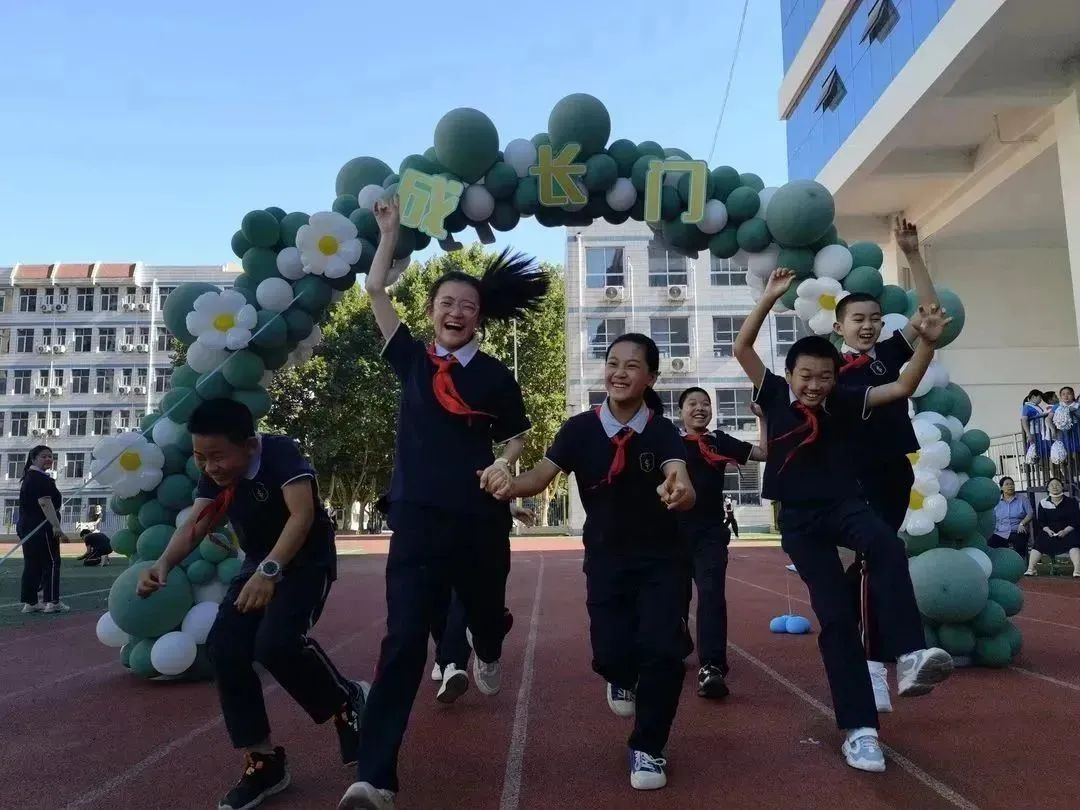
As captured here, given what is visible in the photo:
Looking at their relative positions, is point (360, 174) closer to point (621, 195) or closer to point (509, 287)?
point (621, 195)

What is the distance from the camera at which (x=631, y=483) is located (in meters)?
3.47

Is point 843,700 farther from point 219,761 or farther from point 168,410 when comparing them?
point 168,410

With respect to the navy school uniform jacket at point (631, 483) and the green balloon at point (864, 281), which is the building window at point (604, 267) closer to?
the green balloon at point (864, 281)

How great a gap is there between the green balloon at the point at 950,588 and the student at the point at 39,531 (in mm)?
8766

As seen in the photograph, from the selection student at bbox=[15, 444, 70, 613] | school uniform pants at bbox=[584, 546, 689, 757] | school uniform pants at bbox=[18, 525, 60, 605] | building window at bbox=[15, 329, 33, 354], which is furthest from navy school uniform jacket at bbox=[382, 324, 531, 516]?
building window at bbox=[15, 329, 33, 354]

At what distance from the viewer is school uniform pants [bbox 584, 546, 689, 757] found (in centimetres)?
325

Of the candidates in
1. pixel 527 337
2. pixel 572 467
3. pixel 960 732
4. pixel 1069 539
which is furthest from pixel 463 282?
pixel 527 337

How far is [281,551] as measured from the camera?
3143 mm

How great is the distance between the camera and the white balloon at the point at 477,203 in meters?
6.40

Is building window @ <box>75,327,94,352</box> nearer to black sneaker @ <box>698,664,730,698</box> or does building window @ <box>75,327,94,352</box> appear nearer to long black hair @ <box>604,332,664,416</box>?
black sneaker @ <box>698,664,730,698</box>

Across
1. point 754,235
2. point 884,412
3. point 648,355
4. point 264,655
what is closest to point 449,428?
point 648,355

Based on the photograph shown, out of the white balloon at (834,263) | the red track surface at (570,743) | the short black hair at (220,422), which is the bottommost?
the red track surface at (570,743)

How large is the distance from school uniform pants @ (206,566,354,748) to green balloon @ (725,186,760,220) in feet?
14.5

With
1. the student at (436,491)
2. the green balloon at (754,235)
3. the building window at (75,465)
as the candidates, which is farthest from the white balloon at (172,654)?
the building window at (75,465)
